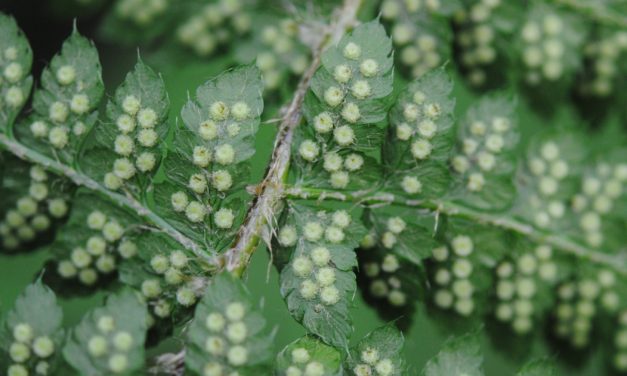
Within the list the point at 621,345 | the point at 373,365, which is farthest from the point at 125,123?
the point at 621,345

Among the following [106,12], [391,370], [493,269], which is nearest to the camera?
[391,370]

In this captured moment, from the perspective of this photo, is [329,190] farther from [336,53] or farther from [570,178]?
[570,178]

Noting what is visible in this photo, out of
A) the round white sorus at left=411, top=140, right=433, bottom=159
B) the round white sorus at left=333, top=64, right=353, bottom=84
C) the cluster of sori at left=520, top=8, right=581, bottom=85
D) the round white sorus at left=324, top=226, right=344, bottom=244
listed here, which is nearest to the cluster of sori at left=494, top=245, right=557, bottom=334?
the round white sorus at left=411, top=140, right=433, bottom=159

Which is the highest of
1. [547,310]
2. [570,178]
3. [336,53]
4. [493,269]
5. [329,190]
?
A: [336,53]

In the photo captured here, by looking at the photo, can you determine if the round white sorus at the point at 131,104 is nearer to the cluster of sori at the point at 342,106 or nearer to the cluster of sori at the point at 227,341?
the cluster of sori at the point at 342,106

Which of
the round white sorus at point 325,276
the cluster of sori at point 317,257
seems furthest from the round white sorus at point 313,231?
the round white sorus at point 325,276

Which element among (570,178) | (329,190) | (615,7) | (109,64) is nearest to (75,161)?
(329,190)
